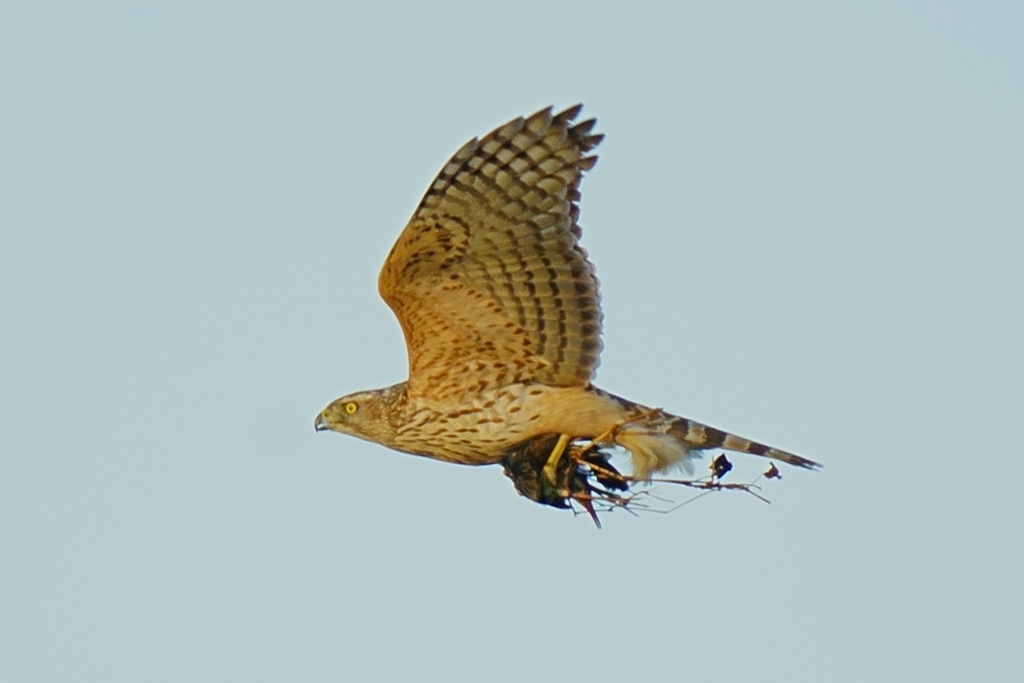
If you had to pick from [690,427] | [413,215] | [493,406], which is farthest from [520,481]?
[413,215]

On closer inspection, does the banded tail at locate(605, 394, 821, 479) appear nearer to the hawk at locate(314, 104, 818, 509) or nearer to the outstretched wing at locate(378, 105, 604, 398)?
the hawk at locate(314, 104, 818, 509)

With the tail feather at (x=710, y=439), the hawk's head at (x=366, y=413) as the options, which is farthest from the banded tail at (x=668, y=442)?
the hawk's head at (x=366, y=413)

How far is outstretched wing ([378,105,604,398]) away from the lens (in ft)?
21.1

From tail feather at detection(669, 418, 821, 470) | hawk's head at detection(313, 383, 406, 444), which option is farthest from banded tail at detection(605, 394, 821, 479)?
hawk's head at detection(313, 383, 406, 444)

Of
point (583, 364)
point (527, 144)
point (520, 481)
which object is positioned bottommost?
point (520, 481)

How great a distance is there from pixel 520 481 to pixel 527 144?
1551 mm

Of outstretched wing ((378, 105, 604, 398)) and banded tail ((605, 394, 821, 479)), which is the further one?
banded tail ((605, 394, 821, 479))

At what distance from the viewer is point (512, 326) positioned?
270 inches

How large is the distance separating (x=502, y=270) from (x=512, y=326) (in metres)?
0.32

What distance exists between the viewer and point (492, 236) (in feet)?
21.6

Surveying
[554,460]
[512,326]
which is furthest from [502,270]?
[554,460]

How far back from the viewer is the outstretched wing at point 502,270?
6426 mm

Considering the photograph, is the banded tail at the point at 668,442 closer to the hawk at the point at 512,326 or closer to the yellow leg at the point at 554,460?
the hawk at the point at 512,326

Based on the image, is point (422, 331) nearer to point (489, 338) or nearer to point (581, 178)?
point (489, 338)
